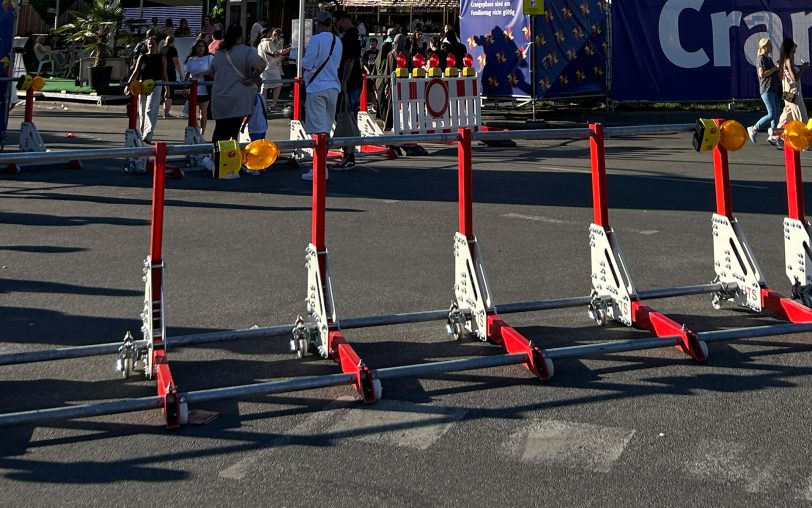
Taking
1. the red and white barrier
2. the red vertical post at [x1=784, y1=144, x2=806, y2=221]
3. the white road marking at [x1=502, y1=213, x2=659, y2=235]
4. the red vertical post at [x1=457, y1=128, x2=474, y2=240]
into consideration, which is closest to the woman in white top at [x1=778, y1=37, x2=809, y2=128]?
the red and white barrier

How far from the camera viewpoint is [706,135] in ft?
22.0

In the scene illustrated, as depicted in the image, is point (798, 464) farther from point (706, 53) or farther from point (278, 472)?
point (706, 53)

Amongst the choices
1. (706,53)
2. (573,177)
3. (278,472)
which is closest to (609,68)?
(706,53)

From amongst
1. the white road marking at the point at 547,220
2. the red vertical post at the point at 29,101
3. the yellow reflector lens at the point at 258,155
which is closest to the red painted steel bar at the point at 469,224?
the yellow reflector lens at the point at 258,155

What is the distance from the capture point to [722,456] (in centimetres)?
480

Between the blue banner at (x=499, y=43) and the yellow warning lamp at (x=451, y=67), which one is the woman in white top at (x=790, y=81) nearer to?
the yellow warning lamp at (x=451, y=67)

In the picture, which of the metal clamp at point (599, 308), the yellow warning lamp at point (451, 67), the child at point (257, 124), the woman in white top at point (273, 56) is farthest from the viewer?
the woman in white top at point (273, 56)

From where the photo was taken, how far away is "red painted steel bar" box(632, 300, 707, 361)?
616 cm

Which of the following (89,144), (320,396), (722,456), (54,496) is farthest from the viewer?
(89,144)

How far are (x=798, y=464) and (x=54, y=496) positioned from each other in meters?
3.18

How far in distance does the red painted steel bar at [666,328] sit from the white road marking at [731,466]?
1.24 metres

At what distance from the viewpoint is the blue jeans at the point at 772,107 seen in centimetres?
1688

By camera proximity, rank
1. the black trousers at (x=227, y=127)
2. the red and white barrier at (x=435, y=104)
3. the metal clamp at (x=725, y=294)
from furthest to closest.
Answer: the red and white barrier at (x=435, y=104)
the black trousers at (x=227, y=127)
the metal clamp at (x=725, y=294)

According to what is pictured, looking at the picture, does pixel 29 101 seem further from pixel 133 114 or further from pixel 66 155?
pixel 66 155
